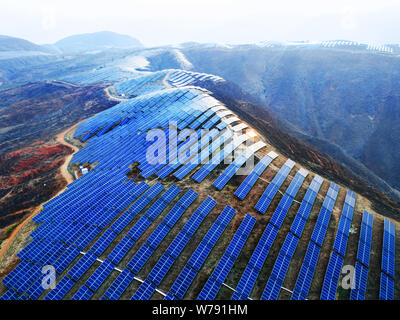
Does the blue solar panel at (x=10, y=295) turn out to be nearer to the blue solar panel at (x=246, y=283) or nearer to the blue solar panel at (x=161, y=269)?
the blue solar panel at (x=161, y=269)

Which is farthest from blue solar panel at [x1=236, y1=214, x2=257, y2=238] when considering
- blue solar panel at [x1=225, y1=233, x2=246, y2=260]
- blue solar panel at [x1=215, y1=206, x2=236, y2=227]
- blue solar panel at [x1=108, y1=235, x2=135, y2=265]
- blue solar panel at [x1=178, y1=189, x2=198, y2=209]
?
blue solar panel at [x1=108, y1=235, x2=135, y2=265]

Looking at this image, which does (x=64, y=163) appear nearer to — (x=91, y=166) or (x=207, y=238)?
(x=91, y=166)

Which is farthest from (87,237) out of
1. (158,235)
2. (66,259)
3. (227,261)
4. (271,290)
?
(271,290)

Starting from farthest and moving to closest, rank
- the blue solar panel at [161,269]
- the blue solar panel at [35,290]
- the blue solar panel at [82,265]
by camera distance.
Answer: the blue solar panel at [82,265] → the blue solar panel at [161,269] → the blue solar panel at [35,290]

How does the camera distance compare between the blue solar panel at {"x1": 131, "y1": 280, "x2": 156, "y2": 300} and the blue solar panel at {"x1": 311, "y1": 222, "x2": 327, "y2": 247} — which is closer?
the blue solar panel at {"x1": 131, "y1": 280, "x2": 156, "y2": 300}

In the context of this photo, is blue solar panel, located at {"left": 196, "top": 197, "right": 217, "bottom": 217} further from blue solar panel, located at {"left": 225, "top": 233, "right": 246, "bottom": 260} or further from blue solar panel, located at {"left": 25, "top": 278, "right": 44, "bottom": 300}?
blue solar panel, located at {"left": 25, "top": 278, "right": 44, "bottom": 300}

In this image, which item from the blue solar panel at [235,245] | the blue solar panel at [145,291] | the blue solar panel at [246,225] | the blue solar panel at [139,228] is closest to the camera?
the blue solar panel at [145,291]

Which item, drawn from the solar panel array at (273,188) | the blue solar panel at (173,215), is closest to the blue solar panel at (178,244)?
the blue solar panel at (173,215)

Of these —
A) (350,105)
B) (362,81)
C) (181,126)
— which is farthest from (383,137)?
(181,126)
